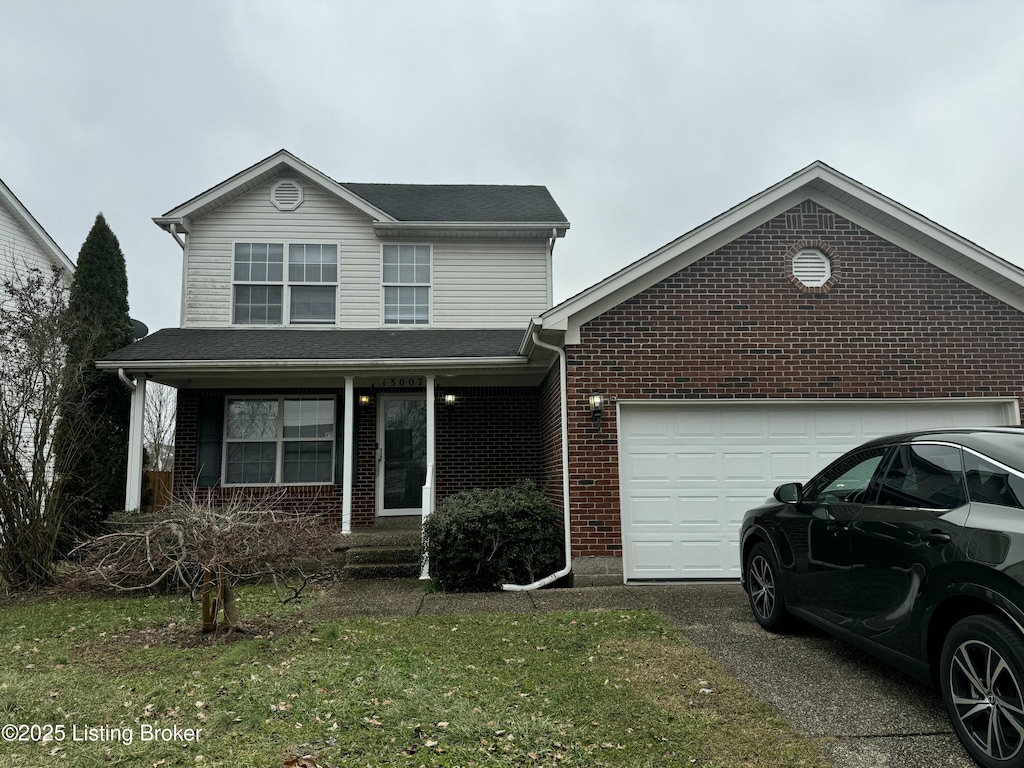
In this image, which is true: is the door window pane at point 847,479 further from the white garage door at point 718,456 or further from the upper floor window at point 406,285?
the upper floor window at point 406,285

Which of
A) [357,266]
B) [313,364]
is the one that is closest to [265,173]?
[357,266]

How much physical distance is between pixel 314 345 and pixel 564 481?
474cm

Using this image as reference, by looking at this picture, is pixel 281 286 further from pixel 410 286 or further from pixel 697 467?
pixel 697 467

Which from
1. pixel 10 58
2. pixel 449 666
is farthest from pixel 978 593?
pixel 10 58

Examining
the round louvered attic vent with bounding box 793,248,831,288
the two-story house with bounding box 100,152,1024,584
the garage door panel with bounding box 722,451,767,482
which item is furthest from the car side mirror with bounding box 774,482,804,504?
the round louvered attic vent with bounding box 793,248,831,288

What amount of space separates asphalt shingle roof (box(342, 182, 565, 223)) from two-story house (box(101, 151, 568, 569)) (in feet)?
0.51

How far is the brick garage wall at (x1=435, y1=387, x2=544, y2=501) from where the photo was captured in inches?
429

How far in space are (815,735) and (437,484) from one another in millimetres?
8071

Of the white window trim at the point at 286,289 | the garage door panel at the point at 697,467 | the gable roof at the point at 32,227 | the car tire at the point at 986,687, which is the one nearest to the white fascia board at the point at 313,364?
the white window trim at the point at 286,289

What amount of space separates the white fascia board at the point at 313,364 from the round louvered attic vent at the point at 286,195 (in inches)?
148

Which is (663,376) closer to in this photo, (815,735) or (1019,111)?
(815,735)

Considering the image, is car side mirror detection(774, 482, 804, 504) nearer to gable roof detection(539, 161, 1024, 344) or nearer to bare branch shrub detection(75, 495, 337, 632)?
gable roof detection(539, 161, 1024, 344)

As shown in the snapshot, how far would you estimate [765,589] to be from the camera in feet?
17.4

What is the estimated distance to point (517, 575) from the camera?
759cm
